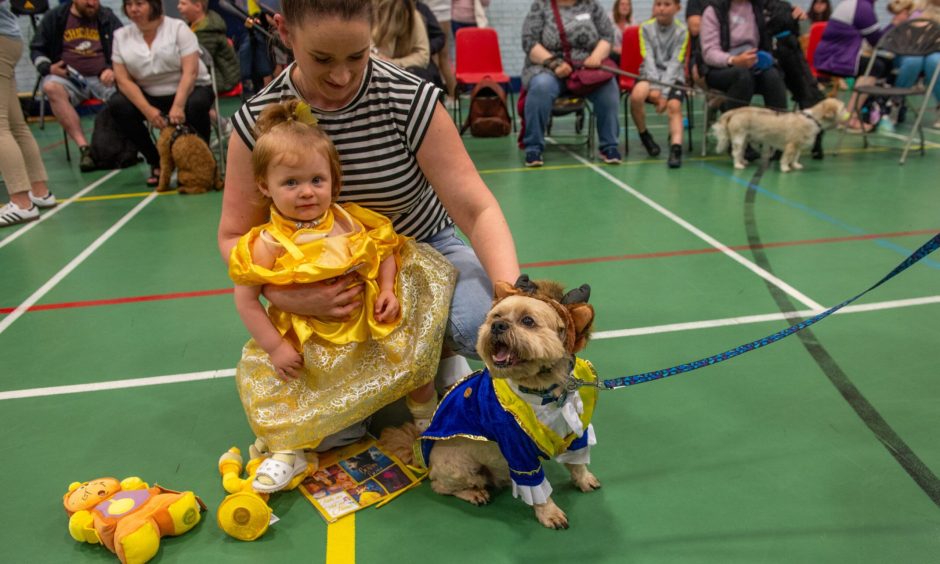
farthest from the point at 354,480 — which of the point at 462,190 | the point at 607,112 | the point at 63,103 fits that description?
the point at 63,103

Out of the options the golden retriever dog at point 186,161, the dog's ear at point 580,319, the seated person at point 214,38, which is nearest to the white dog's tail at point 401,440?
the dog's ear at point 580,319

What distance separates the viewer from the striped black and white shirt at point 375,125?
6.61 feet

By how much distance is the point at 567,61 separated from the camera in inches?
244

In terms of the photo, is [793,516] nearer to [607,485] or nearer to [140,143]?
[607,485]

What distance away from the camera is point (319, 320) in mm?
2031

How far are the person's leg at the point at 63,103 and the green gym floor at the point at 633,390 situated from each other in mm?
2138

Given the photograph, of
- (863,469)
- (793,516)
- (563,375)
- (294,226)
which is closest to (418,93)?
(294,226)

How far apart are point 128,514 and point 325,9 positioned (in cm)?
142

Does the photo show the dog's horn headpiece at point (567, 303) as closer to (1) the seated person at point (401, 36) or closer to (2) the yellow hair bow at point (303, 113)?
(2) the yellow hair bow at point (303, 113)

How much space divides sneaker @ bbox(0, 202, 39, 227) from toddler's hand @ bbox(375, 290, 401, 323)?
402 centimetres

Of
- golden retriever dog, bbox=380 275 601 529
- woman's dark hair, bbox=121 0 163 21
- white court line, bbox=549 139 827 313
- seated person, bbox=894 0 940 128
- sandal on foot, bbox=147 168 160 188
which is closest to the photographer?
golden retriever dog, bbox=380 275 601 529

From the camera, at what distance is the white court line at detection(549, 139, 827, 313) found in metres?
3.25

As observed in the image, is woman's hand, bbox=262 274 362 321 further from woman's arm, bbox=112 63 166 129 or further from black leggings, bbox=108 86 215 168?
black leggings, bbox=108 86 215 168

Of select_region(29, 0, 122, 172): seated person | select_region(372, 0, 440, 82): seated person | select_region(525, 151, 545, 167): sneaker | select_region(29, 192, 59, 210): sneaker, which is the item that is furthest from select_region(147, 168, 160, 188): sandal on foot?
select_region(525, 151, 545, 167): sneaker
